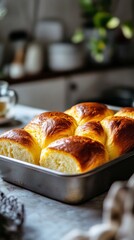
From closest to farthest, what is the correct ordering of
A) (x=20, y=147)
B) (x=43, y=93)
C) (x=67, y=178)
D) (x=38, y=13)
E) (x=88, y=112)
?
1. (x=67, y=178)
2. (x=20, y=147)
3. (x=88, y=112)
4. (x=43, y=93)
5. (x=38, y=13)

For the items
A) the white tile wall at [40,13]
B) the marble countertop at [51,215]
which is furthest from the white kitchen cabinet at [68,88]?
the marble countertop at [51,215]

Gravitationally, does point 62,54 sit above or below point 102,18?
below

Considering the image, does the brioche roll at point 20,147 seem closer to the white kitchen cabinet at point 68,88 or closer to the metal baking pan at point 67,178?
the metal baking pan at point 67,178

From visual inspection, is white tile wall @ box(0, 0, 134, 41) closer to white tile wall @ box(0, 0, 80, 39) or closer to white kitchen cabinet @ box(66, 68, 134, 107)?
white tile wall @ box(0, 0, 80, 39)

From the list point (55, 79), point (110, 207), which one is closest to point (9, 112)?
point (110, 207)

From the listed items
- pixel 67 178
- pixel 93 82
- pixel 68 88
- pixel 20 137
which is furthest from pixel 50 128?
pixel 93 82

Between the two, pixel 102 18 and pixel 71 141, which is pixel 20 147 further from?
pixel 102 18

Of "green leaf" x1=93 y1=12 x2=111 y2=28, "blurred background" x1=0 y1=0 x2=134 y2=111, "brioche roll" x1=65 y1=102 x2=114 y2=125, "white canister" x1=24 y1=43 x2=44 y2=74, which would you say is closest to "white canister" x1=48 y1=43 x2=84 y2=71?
"blurred background" x1=0 y1=0 x2=134 y2=111
